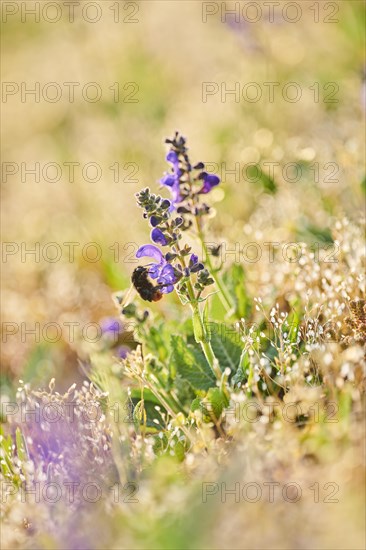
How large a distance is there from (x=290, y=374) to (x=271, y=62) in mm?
4315

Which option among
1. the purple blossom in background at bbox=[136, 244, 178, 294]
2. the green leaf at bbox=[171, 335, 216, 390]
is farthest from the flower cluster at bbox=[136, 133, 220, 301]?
the green leaf at bbox=[171, 335, 216, 390]

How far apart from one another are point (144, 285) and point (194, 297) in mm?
181

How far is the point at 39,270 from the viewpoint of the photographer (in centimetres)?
475

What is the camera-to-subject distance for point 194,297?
7.27ft

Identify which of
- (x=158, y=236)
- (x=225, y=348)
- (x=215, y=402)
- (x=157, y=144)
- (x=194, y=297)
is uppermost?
(x=157, y=144)

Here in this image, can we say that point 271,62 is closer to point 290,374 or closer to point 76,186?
point 76,186

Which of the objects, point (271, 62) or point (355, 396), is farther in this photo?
point (271, 62)

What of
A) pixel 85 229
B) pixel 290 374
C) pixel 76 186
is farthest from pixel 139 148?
pixel 290 374

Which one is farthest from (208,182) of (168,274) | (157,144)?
(157,144)

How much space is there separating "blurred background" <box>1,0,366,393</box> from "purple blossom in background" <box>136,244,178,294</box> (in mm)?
355

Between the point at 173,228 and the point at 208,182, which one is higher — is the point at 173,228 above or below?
below

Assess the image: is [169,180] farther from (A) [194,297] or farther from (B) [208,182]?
(A) [194,297]

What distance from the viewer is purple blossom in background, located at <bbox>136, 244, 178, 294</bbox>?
85.8 inches

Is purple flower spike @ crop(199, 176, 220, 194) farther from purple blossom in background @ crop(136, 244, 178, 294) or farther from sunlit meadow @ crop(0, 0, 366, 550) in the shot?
purple blossom in background @ crop(136, 244, 178, 294)
